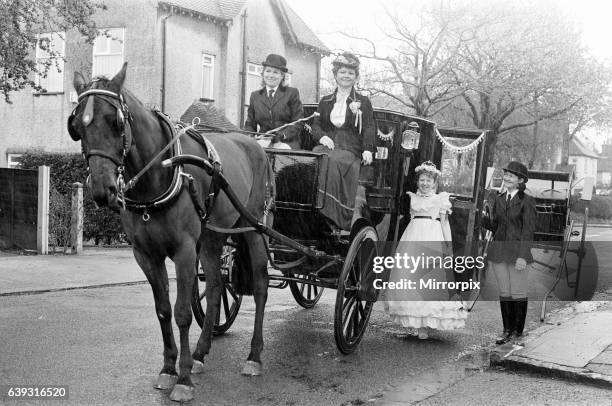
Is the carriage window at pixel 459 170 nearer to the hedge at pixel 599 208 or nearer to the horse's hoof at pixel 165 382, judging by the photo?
the horse's hoof at pixel 165 382

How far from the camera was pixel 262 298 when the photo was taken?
6297 mm

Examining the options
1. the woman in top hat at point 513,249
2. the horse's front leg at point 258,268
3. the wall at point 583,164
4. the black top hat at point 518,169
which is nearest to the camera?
the horse's front leg at point 258,268

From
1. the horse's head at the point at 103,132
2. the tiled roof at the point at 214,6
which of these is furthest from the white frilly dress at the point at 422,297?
the tiled roof at the point at 214,6

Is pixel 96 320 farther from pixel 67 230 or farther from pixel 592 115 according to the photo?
pixel 592 115

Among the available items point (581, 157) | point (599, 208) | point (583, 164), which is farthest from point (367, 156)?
point (583, 164)

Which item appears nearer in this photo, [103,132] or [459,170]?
[103,132]

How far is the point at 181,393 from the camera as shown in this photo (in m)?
5.00

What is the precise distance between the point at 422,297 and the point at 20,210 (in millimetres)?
9395

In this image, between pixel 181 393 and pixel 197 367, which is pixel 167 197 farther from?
pixel 197 367

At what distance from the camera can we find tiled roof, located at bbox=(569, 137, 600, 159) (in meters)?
93.5

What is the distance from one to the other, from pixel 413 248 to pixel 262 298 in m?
2.08

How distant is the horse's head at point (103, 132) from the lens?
4496 millimetres

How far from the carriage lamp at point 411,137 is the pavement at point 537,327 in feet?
7.90

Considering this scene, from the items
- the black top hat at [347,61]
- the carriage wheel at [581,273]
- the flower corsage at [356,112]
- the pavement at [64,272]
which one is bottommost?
the pavement at [64,272]
